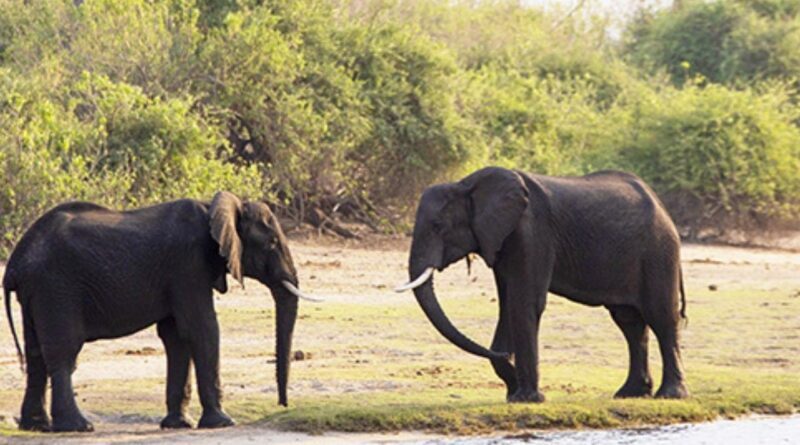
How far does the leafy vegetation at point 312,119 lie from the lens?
20203 millimetres

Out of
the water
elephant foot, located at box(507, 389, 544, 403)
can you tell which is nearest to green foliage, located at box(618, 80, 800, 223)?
the water

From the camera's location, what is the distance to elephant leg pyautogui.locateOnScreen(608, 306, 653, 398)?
39.3 ft

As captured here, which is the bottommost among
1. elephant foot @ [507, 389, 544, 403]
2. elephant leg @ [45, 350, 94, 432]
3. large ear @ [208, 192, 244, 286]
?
elephant foot @ [507, 389, 544, 403]

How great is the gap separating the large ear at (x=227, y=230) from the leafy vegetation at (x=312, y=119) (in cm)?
835

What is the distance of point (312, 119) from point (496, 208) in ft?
40.7

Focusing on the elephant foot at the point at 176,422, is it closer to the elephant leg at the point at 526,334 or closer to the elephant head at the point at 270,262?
the elephant head at the point at 270,262

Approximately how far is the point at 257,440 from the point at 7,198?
9.21m

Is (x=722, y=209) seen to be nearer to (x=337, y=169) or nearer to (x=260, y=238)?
(x=337, y=169)

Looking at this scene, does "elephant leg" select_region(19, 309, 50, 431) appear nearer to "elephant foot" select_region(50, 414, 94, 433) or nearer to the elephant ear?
"elephant foot" select_region(50, 414, 94, 433)

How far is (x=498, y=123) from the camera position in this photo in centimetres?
2817

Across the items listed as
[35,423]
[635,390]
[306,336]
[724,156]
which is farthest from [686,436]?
[724,156]

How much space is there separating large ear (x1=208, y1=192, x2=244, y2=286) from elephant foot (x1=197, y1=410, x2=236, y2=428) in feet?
2.53

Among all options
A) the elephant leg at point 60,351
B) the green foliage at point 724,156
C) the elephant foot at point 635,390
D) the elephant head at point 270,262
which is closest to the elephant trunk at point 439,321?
the elephant head at point 270,262

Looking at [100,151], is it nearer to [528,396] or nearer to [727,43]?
[528,396]
